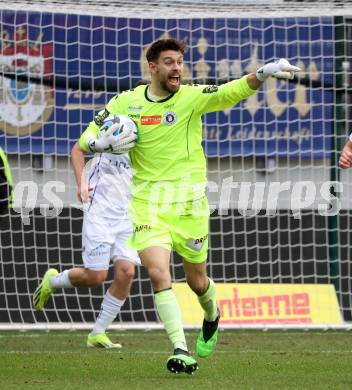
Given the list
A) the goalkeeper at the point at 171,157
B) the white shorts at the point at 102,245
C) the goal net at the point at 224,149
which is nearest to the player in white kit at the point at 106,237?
the white shorts at the point at 102,245

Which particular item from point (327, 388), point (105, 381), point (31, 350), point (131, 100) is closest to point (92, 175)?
point (31, 350)

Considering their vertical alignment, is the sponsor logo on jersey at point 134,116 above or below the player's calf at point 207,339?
above

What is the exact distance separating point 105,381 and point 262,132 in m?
6.70

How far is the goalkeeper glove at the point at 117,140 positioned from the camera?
714cm

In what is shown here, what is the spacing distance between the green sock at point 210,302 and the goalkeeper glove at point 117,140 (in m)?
1.16

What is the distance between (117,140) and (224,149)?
5637 mm

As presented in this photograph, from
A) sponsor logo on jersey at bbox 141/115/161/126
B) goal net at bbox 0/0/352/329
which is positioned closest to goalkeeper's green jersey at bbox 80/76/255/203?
sponsor logo on jersey at bbox 141/115/161/126

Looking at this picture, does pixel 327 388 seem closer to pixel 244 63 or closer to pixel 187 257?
pixel 187 257

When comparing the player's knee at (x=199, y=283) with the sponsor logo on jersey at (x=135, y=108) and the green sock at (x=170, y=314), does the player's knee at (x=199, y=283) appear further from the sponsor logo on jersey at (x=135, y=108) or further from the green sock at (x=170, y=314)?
the sponsor logo on jersey at (x=135, y=108)

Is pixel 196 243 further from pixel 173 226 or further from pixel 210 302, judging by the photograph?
pixel 210 302

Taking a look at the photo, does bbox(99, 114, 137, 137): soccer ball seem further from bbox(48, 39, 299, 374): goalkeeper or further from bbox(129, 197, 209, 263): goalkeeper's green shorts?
bbox(129, 197, 209, 263): goalkeeper's green shorts

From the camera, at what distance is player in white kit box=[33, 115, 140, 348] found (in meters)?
9.32

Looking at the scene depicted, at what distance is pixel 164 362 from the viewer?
25.8ft

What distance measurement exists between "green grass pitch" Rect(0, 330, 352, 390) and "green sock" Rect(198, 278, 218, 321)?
1.15 feet
